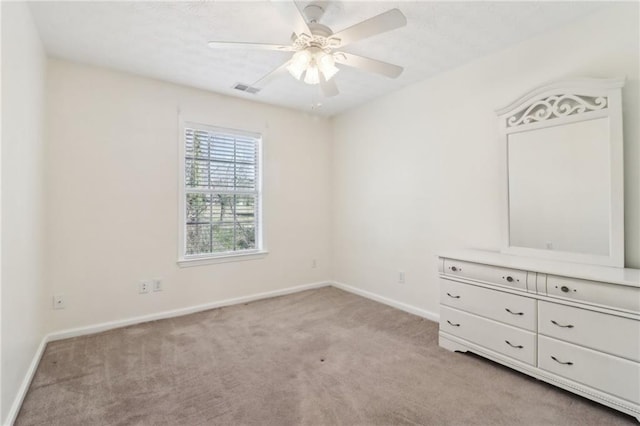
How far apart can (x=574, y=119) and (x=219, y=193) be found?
11.2 feet

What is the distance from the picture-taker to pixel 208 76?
312 cm

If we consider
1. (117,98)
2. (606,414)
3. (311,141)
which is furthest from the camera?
(311,141)

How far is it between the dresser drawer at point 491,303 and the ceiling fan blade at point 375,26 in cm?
192

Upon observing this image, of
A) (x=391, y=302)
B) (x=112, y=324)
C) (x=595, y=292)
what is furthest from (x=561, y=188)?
(x=112, y=324)

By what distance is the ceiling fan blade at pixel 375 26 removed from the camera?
1.60 meters

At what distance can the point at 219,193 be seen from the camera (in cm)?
368

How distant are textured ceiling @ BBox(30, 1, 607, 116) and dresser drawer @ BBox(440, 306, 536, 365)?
2.20 metres

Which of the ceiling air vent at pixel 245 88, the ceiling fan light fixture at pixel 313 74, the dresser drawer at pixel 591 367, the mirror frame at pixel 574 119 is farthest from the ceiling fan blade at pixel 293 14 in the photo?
the dresser drawer at pixel 591 367

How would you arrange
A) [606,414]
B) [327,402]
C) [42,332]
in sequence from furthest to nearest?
[42,332] < [327,402] < [606,414]

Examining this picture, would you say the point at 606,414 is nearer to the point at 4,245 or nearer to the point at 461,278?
the point at 461,278

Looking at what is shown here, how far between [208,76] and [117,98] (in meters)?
0.90

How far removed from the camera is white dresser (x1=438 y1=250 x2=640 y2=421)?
1713 mm

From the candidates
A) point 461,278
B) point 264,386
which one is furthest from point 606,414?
point 264,386

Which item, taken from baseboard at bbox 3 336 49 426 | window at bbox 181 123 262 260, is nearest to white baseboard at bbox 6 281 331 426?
baseboard at bbox 3 336 49 426
